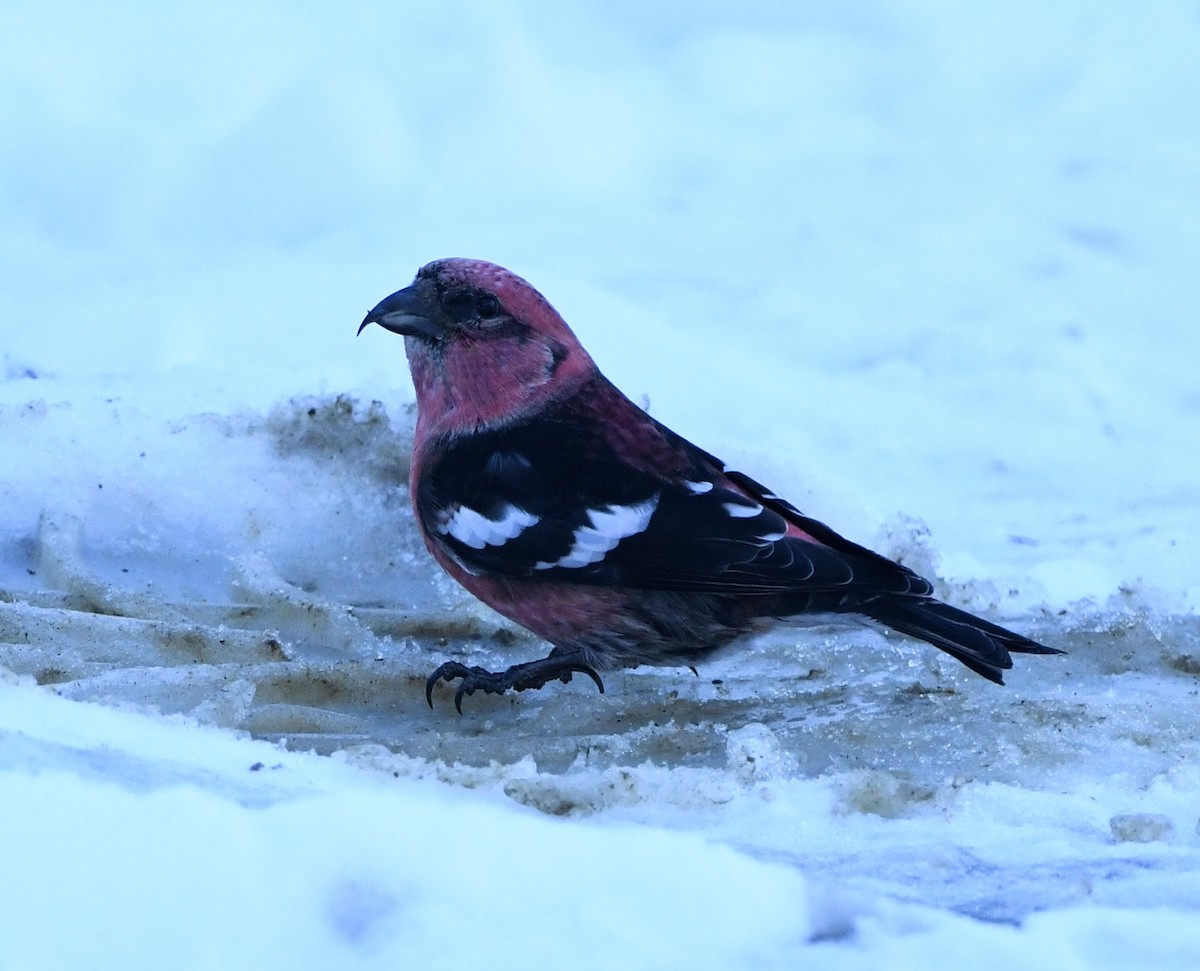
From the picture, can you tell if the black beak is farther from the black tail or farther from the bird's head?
the black tail

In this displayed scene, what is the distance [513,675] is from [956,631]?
96cm

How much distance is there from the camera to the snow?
229cm

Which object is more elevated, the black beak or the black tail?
the black beak

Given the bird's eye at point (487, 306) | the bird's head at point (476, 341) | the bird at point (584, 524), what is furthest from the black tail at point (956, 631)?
the bird's eye at point (487, 306)

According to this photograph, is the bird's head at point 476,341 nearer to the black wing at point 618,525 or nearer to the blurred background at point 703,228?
the black wing at point 618,525

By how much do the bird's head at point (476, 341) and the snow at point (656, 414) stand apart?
0.59 meters

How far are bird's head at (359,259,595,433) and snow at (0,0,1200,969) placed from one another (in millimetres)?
593

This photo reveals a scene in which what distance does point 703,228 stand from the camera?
6.35 metres

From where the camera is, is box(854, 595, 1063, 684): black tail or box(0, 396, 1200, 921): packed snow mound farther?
box(854, 595, 1063, 684): black tail

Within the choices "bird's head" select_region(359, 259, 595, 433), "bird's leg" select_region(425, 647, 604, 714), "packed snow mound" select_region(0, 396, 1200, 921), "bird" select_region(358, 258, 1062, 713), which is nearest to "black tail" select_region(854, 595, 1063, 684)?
"bird" select_region(358, 258, 1062, 713)

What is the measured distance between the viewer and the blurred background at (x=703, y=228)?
4.98 meters

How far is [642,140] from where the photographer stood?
21.9 ft

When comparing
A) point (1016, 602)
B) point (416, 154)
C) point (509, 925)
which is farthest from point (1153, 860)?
point (416, 154)

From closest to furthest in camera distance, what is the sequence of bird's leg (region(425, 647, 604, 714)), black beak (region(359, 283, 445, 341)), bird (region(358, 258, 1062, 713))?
bird (region(358, 258, 1062, 713))
bird's leg (region(425, 647, 604, 714))
black beak (region(359, 283, 445, 341))
